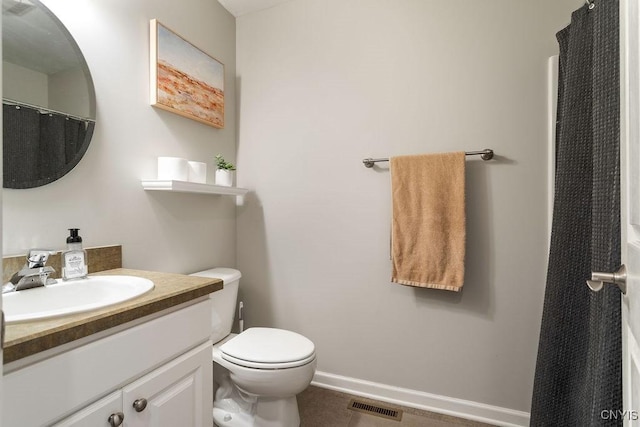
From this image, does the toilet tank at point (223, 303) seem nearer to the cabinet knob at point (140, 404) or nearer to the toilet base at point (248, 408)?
the toilet base at point (248, 408)

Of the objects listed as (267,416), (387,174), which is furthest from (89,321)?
(387,174)

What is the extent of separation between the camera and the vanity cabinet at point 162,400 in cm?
77

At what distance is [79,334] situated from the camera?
709 millimetres

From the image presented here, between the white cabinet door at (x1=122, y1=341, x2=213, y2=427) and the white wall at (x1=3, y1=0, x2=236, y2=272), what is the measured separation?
2.09 ft

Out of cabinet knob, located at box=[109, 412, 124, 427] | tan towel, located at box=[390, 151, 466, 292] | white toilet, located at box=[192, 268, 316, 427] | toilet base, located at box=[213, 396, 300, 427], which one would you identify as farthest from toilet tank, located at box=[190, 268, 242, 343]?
tan towel, located at box=[390, 151, 466, 292]

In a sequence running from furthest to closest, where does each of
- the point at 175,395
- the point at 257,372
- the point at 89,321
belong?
1. the point at 257,372
2. the point at 175,395
3. the point at 89,321

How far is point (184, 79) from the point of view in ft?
5.48

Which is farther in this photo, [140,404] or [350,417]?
[350,417]

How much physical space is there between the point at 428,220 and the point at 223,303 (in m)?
1.16

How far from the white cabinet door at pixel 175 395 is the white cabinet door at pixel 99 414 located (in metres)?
0.02

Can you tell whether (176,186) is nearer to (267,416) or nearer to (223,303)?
(223,303)

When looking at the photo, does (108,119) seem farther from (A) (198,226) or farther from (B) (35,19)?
(A) (198,226)

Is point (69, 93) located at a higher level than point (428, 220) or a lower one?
higher

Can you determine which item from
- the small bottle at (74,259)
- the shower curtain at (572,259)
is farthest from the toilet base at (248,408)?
the shower curtain at (572,259)
